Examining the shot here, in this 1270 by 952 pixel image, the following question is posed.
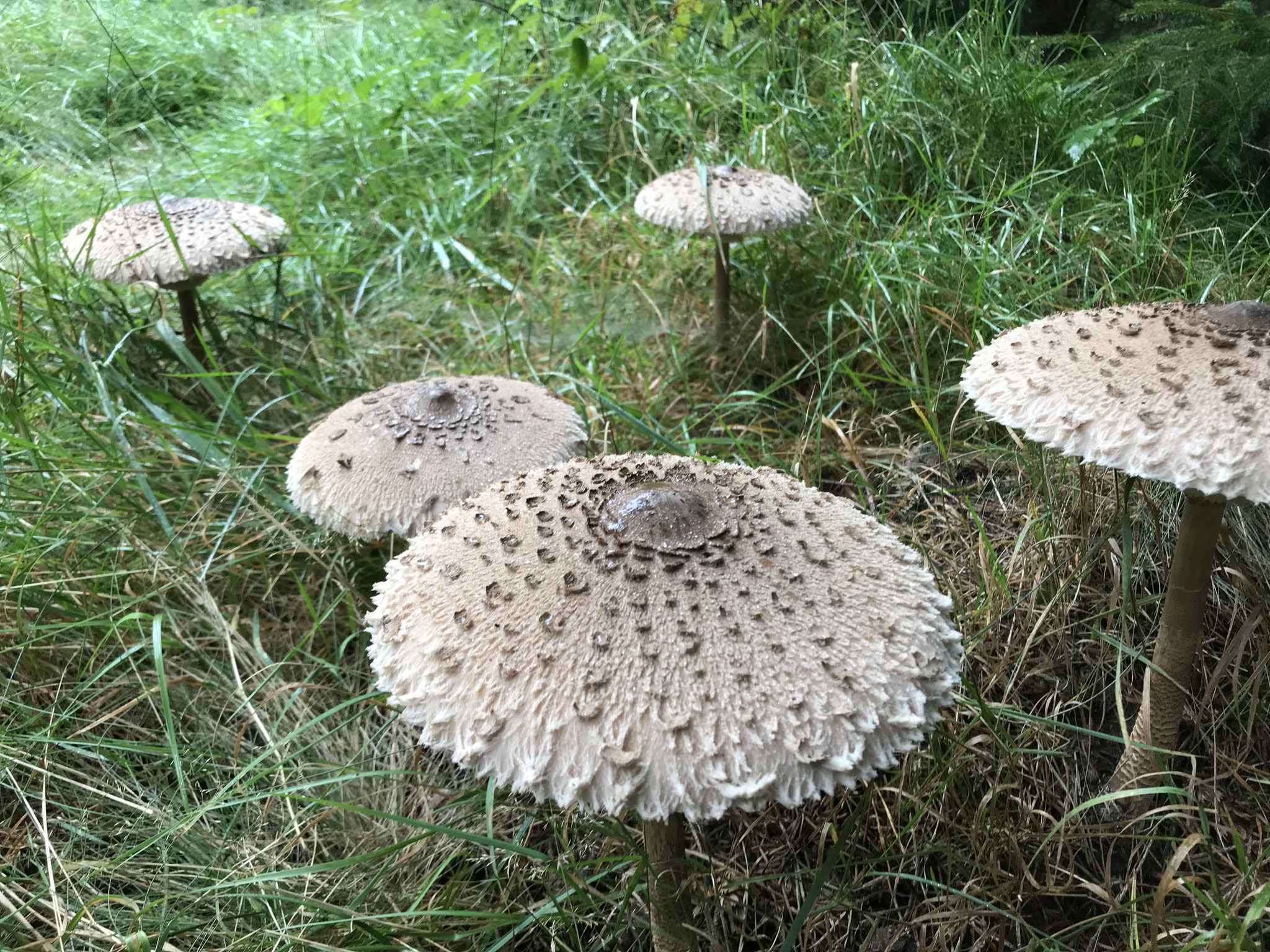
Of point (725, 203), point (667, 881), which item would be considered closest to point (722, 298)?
point (725, 203)

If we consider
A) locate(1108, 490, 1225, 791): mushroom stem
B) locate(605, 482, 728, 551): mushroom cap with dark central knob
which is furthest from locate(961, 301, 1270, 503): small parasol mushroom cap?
locate(605, 482, 728, 551): mushroom cap with dark central knob

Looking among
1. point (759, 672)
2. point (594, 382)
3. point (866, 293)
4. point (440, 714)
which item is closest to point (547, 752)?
point (440, 714)

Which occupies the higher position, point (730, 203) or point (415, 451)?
point (730, 203)

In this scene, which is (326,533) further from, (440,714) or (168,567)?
(440,714)

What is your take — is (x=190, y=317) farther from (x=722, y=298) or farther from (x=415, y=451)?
(x=722, y=298)

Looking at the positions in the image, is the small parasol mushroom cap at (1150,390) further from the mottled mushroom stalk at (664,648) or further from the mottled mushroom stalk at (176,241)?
the mottled mushroom stalk at (176,241)

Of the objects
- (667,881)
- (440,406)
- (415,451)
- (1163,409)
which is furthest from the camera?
(440,406)

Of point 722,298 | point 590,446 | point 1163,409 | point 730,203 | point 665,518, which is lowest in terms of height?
point 590,446

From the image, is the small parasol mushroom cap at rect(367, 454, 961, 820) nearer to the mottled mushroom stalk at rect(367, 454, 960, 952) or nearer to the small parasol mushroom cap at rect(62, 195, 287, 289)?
the mottled mushroom stalk at rect(367, 454, 960, 952)
